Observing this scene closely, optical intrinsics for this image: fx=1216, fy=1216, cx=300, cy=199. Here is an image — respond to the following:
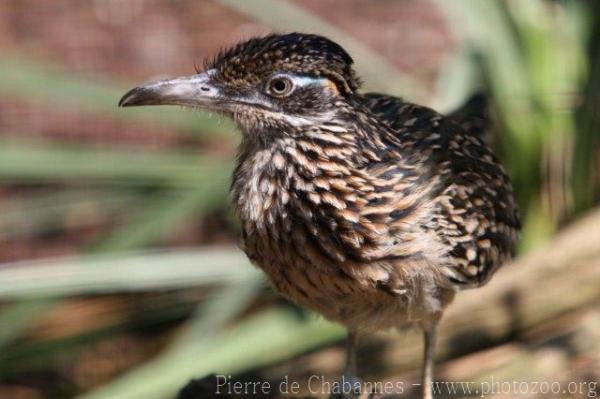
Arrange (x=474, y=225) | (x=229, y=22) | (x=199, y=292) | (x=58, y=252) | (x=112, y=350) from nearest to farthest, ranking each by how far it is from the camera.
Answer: (x=474, y=225) < (x=199, y=292) < (x=112, y=350) < (x=58, y=252) < (x=229, y=22)

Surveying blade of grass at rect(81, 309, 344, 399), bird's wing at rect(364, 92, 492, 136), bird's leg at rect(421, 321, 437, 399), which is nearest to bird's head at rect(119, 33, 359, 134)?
bird's wing at rect(364, 92, 492, 136)

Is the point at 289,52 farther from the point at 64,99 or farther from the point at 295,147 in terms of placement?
the point at 64,99

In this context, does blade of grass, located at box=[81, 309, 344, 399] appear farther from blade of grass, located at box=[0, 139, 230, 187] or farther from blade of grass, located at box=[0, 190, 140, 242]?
blade of grass, located at box=[0, 190, 140, 242]

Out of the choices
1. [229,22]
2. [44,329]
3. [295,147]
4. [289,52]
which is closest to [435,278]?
[295,147]

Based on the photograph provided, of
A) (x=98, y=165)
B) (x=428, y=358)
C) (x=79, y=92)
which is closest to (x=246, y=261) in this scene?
(x=98, y=165)

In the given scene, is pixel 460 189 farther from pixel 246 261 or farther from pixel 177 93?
pixel 246 261
